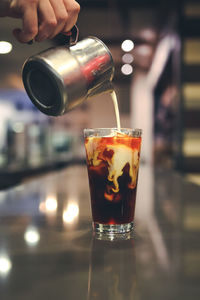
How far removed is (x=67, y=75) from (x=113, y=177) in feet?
0.74

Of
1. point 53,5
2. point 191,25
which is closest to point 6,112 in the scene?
point 191,25

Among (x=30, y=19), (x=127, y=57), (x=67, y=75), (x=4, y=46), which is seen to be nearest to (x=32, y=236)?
(x=67, y=75)

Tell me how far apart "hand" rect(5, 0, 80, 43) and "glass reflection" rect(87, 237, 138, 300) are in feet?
1.57

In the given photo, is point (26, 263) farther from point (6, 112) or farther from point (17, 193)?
point (6, 112)

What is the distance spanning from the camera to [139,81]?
9148 mm

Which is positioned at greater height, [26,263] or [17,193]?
[26,263]

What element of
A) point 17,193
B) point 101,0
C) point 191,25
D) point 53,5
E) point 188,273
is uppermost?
point 101,0

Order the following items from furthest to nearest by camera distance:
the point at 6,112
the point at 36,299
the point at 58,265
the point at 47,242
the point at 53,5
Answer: the point at 6,112, the point at 53,5, the point at 47,242, the point at 58,265, the point at 36,299

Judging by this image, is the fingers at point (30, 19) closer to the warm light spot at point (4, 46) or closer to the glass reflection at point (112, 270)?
the glass reflection at point (112, 270)

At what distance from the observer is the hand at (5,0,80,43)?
74 centimetres

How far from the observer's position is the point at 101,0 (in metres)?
4.04

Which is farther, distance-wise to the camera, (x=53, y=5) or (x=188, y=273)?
(x=53, y=5)

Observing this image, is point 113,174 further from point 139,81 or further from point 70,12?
point 139,81

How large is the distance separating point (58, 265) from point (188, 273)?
0.17 metres
